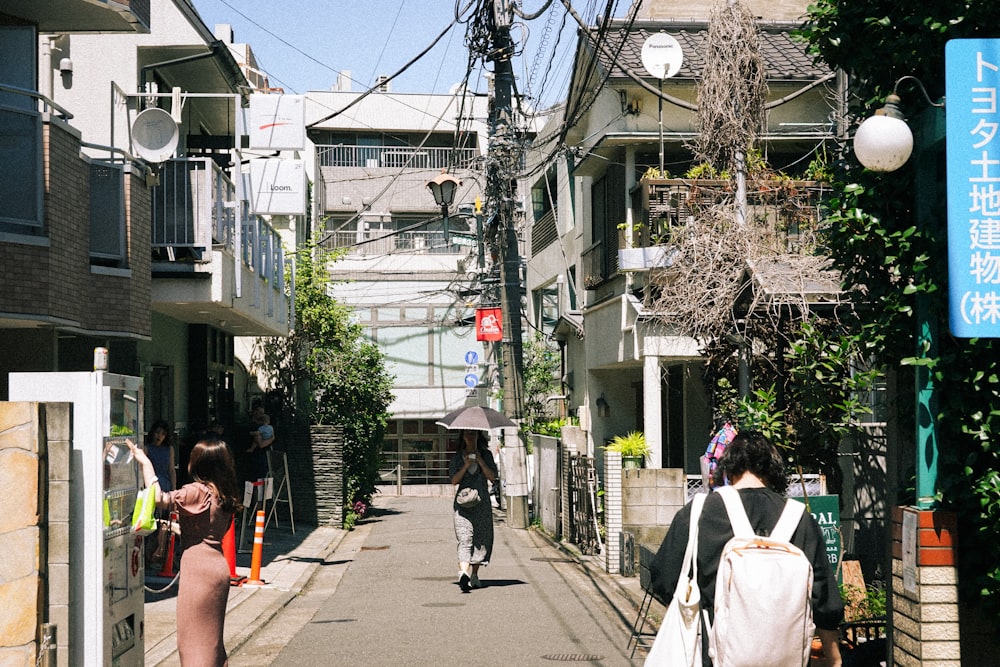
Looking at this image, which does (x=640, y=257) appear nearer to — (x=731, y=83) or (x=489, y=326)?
(x=731, y=83)

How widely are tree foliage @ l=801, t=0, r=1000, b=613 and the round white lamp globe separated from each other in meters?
0.55

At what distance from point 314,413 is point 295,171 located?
6.93 meters

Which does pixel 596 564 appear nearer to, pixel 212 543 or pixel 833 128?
pixel 833 128

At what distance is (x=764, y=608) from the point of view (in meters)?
4.52

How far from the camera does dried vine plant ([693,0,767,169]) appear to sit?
42.2ft

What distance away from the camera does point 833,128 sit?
654 inches

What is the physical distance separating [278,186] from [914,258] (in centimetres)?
1471

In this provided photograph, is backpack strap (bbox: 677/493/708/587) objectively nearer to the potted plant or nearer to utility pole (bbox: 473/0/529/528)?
the potted plant

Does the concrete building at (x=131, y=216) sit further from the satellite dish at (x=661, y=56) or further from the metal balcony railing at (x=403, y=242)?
the metal balcony railing at (x=403, y=242)

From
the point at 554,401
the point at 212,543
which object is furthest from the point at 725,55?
the point at 554,401

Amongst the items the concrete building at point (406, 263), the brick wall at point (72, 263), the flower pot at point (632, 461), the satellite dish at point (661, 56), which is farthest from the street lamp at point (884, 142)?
the concrete building at point (406, 263)

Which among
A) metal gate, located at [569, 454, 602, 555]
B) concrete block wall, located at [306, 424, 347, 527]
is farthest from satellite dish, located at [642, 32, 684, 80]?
concrete block wall, located at [306, 424, 347, 527]

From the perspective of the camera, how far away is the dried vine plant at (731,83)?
12852 millimetres

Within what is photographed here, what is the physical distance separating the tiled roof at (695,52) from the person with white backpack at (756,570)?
13191 millimetres
